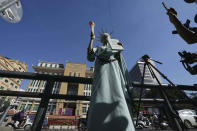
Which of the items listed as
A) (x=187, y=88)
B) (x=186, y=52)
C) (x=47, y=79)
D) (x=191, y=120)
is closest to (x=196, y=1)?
(x=186, y=52)

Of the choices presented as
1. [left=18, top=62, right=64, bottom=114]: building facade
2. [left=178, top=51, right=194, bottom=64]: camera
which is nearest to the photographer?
[left=178, top=51, right=194, bottom=64]: camera

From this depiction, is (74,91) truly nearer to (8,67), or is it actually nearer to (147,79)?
(8,67)

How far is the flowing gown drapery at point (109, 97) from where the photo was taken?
3.59 ft

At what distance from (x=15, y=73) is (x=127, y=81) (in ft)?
4.83

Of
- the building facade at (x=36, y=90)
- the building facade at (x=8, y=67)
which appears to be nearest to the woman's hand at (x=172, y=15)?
the building facade at (x=36, y=90)

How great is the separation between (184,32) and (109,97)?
1.14 meters

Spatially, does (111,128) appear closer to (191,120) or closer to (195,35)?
(195,35)

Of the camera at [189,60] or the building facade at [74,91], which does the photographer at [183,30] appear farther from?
the building facade at [74,91]

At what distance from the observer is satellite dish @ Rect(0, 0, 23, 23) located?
2.20m

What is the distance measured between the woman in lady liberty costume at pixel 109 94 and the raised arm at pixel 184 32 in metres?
0.74

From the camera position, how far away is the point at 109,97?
1.28 metres

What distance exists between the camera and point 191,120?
6.71 m

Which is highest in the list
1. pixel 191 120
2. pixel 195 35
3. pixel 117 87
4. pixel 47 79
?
pixel 195 35

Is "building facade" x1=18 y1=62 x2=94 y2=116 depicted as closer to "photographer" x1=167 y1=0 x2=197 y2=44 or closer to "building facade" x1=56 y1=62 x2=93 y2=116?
"building facade" x1=56 y1=62 x2=93 y2=116
